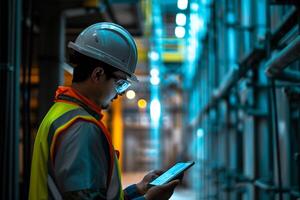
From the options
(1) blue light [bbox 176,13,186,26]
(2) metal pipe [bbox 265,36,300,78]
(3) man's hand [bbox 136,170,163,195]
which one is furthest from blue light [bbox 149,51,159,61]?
(3) man's hand [bbox 136,170,163,195]

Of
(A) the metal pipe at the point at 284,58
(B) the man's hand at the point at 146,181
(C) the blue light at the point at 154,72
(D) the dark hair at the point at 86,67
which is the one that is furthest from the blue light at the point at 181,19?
(D) the dark hair at the point at 86,67

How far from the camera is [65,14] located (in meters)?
5.77

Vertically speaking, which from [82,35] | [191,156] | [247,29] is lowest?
[191,156]

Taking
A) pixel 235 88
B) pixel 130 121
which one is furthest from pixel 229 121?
pixel 130 121

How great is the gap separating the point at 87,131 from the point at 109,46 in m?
0.34

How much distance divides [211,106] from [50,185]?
6565 mm

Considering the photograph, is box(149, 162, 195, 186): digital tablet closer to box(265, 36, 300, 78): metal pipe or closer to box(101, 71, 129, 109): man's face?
box(101, 71, 129, 109): man's face

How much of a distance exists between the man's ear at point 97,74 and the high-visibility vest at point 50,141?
103 millimetres

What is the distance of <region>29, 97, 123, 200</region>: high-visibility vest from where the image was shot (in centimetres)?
153

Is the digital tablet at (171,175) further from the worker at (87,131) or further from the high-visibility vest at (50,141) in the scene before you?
the high-visibility vest at (50,141)

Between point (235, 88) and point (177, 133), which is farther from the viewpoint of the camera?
point (177, 133)

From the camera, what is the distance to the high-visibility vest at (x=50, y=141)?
153 centimetres

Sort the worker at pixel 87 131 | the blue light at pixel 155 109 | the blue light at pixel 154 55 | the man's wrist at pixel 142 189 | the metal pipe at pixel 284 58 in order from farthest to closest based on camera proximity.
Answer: the blue light at pixel 155 109 < the blue light at pixel 154 55 < the metal pipe at pixel 284 58 < the man's wrist at pixel 142 189 < the worker at pixel 87 131

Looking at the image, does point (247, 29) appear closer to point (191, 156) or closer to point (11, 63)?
point (11, 63)
